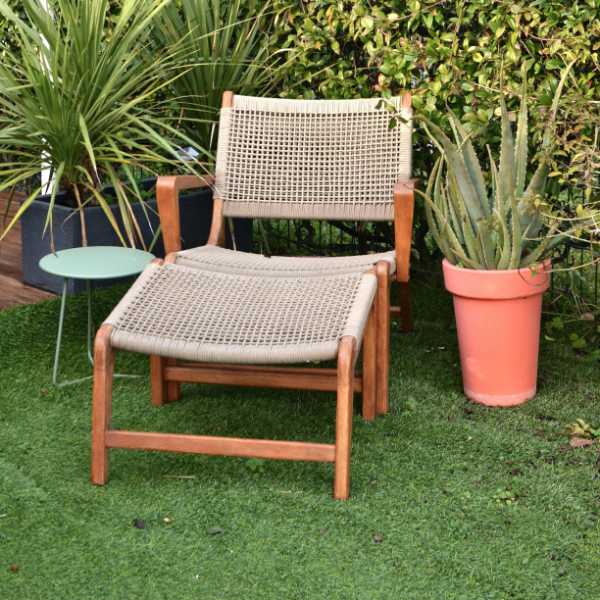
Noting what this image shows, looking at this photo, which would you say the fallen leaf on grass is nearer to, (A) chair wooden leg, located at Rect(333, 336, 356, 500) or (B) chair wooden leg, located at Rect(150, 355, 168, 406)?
(A) chair wooden leg, located at Rect(333, 336, 356, 500)

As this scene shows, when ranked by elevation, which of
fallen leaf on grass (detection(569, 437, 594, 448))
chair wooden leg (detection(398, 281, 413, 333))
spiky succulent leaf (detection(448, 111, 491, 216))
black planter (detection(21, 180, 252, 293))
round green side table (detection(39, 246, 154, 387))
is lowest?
fallen leaf on grass (detection(569, 437, 594, 448))

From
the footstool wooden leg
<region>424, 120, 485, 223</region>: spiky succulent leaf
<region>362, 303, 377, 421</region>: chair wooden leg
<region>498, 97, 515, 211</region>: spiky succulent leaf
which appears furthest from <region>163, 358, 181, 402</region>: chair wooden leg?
<region>498, 97, 515, 211</region>: spiky succulent leaf

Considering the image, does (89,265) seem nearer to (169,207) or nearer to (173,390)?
(169,207)

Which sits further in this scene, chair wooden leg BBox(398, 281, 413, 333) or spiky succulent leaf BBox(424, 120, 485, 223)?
chair wooden leg BBox(398, 281, 413, 333)

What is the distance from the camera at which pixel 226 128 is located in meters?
3.70

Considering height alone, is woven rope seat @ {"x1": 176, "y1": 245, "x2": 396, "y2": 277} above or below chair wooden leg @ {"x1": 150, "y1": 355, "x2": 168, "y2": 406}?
above

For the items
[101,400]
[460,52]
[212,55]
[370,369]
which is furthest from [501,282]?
[212,55]

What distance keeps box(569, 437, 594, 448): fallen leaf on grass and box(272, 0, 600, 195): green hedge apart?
74 centimetres

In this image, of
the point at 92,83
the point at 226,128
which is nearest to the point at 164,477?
the point at 226,128

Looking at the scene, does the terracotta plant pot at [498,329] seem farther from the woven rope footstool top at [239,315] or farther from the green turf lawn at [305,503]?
the woven rope footstool top at [239,315]

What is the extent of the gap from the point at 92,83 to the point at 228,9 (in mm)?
846

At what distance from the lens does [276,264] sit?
3.25 meters

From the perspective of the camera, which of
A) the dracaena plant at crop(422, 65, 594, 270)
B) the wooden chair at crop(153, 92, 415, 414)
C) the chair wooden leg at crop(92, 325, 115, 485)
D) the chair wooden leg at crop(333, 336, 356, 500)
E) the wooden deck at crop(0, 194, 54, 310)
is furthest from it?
the wooden deck at crop(0, 194, 54, 310)

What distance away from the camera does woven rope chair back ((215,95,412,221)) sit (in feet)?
12.0
